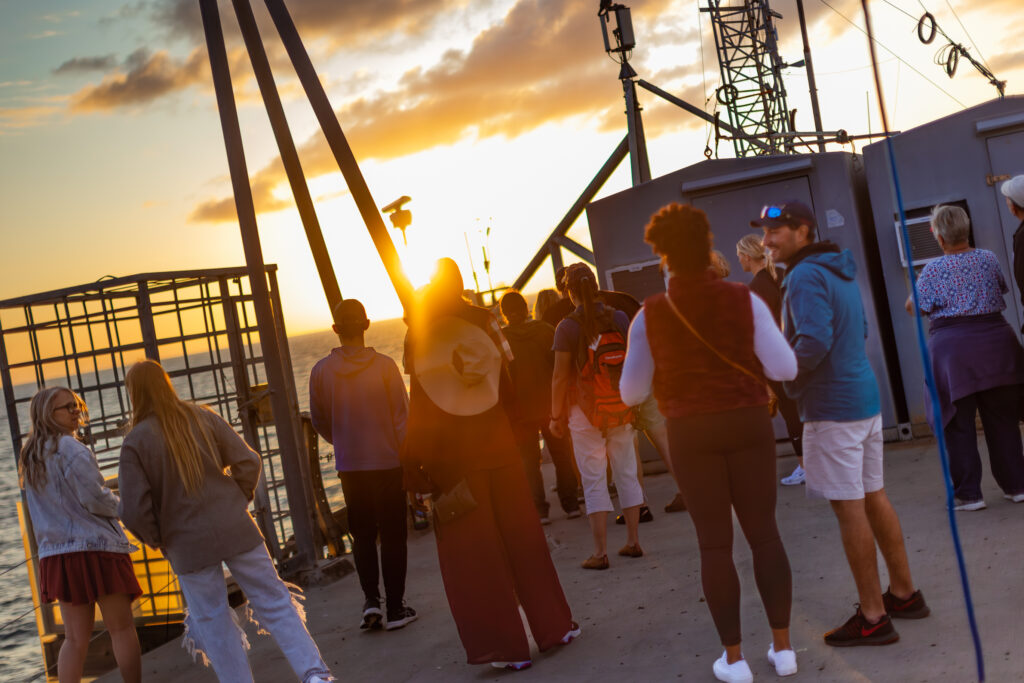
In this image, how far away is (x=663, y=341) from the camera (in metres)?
3.81

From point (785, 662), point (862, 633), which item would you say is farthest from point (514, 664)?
point (862, 633)

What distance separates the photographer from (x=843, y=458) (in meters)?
4.05

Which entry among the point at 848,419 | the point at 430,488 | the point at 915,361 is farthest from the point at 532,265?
the point at 848,419

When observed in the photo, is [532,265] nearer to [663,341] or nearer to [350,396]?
[350,396]

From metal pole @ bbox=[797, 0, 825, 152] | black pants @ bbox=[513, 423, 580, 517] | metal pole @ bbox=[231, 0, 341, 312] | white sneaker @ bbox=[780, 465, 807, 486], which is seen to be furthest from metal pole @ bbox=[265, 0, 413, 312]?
metal pole @ bbox=[797, 0, 825, 152]

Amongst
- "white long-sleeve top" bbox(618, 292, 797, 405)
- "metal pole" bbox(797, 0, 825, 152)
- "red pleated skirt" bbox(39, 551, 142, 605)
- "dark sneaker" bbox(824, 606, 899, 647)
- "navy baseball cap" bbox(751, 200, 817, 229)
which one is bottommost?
"dark sneaker" bbox(824, 606, 899, 647)

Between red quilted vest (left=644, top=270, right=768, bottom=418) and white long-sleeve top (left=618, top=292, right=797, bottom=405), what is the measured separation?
0.11ft

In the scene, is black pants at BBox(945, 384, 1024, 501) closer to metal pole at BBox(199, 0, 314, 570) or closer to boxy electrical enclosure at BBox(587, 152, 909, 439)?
boxy electrical enclosure at BBox(587, 152, 909, 439)

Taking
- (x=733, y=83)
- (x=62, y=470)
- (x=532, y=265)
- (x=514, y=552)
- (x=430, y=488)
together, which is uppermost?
(x=733, y=83)

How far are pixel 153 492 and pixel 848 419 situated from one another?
3.04 metres

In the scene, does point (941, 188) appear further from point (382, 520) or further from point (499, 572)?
point (499, 572)

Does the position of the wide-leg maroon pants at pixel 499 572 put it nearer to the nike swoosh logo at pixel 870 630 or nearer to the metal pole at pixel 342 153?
the nike swoosh logo at pixel 870 630

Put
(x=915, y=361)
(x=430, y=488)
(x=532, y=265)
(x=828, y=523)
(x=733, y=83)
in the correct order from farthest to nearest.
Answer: (x=733, y=83) → (x=532, y=265) → (x=915, y=361) → (x=828, y=523) → (x=430, y=488)

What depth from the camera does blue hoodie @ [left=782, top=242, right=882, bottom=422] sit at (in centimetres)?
399
